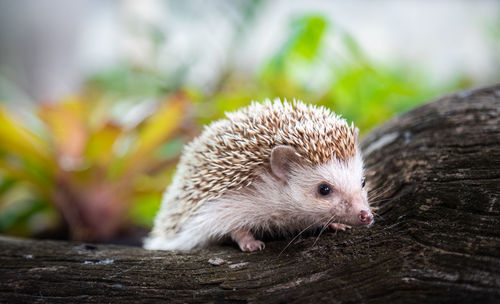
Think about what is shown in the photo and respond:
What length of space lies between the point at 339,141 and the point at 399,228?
760mm

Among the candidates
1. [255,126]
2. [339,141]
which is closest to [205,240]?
[255,126]

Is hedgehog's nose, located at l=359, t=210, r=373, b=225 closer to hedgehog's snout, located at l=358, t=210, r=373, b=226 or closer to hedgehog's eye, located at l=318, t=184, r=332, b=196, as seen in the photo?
hedgehog's snout, located at l=358, t=210, r=373, b=226

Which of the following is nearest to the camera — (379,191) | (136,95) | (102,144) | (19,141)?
(379,191)

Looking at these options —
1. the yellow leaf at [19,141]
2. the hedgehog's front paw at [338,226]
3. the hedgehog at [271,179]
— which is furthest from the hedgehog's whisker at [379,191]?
the yellow leaf at [19,141]

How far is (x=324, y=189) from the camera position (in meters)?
2.99

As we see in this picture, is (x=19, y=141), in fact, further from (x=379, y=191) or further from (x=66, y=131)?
(x=379, y=191)

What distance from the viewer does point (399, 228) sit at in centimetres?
255

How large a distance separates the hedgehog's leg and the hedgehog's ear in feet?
1.62

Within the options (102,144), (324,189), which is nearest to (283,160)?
(324,189)

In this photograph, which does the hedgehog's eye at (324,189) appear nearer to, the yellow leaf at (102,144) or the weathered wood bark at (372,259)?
the weathered wood bark at (372,259)

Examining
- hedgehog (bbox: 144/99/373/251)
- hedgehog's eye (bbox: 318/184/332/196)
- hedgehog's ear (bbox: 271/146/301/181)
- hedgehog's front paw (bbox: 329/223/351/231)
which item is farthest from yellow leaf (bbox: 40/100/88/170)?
hedgehog's front paw (bbox: 329/223/351/231)

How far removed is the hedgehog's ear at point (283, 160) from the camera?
289cm

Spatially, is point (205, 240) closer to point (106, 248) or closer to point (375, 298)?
point (106, 248)

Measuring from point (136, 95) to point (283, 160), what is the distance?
6.50 m
